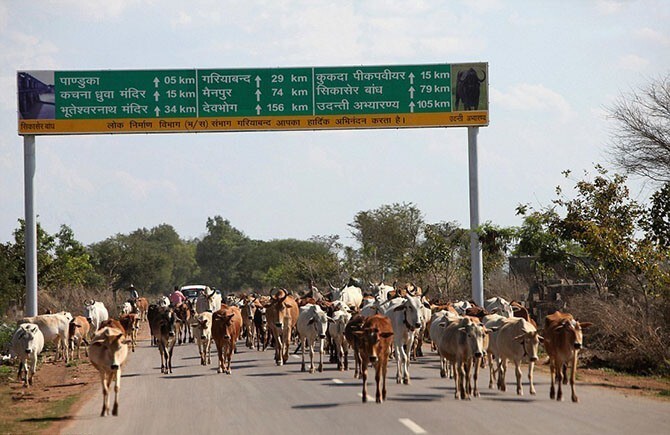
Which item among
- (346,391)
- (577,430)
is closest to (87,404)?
(346,391)

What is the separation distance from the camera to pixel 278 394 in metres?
17.7

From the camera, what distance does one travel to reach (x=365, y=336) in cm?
1666

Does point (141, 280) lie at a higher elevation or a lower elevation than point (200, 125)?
lower

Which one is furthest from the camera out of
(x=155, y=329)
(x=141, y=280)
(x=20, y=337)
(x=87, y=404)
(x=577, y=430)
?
(x=141, y=280)

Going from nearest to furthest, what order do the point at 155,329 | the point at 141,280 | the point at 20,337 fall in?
1. the point at 20,337
2. the point at 155,329
3. the point at 141,280

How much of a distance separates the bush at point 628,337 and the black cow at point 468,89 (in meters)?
7.86

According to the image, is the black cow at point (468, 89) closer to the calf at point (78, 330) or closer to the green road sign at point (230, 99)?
the green road sign at point (230, 99)

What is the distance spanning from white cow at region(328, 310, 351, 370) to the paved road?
1.40 metres

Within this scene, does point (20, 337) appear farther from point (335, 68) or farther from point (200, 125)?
point (335, 68)

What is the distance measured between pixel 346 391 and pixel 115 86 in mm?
16302

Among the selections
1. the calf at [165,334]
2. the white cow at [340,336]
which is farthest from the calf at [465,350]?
the calf at [165,334]

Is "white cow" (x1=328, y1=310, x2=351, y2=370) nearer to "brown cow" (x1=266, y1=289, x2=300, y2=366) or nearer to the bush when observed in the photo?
"brown cow" (x1=266, y1=289, x2=300, y2=366)

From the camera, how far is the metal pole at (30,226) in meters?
31.9

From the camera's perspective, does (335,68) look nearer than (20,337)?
No
